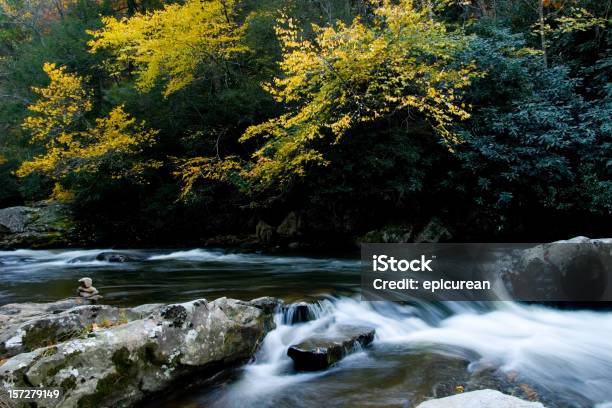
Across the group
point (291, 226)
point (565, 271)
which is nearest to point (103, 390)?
point (565, 271)

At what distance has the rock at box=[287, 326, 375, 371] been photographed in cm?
458

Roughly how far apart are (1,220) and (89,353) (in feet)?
52.5

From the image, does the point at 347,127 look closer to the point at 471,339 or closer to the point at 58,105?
the point at 471,339

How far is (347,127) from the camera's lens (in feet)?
31.0

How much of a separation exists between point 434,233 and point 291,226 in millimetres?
4062

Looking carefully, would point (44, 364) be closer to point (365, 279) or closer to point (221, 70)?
point (365, 279)

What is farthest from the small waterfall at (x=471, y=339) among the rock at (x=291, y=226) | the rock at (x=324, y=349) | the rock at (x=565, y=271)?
the rock at (x=291, y=226)

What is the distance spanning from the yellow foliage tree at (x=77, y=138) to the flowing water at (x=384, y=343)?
4.26m

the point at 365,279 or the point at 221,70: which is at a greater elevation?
the point at 221,70

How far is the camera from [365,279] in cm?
799

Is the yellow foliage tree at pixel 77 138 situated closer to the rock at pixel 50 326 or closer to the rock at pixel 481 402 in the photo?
the rock at pixel 50 326

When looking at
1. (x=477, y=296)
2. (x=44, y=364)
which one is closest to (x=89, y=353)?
(x=44, y=364)

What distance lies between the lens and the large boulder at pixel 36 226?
15148mm

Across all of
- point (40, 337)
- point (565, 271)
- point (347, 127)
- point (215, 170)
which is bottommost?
point (40, 337)
